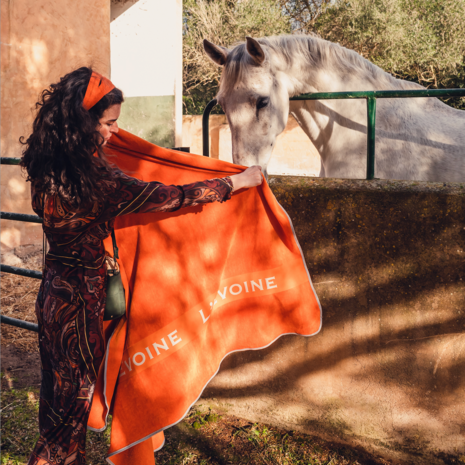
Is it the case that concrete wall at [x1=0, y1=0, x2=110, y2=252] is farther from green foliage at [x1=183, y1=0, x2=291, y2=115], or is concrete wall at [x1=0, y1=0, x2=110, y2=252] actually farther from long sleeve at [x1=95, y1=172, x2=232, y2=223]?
green foliage at [x1=183, y1=0, x2=291, y2=115]

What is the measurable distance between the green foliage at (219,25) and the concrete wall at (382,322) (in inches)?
594

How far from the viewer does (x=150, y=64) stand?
1032 centimetres

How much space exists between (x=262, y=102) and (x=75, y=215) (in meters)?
1.67

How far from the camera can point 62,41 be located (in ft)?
23.1

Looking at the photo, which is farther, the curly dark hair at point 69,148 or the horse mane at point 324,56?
the horse mane at point 324,56

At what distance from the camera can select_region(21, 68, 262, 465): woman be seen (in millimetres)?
1684

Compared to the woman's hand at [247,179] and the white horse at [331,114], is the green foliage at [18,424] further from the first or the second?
Answer: the white horse at [331,114]

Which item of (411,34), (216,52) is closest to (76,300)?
(216,52)

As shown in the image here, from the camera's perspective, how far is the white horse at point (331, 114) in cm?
299

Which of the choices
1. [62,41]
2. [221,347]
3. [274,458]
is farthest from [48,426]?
[62,41]

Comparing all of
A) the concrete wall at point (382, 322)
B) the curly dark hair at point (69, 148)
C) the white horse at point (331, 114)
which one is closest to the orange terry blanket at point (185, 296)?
the concrete wall at point (382, 322)

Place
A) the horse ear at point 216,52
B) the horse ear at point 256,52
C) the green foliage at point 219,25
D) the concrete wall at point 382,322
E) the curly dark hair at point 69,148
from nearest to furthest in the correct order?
1. the curly dark hair at point 69,148
2. the concrete wall at point 382,322
3. the horse ear at point 256,52
4. the horse ear at point 216,52
5. the green foliage at point 219,25

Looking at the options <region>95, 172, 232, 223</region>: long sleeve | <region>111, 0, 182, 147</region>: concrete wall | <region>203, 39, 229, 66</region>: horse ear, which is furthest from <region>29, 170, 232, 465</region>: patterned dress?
<region>111, 0, 182, 147</region>: concrete wall

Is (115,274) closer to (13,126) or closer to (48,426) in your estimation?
(48,426)
